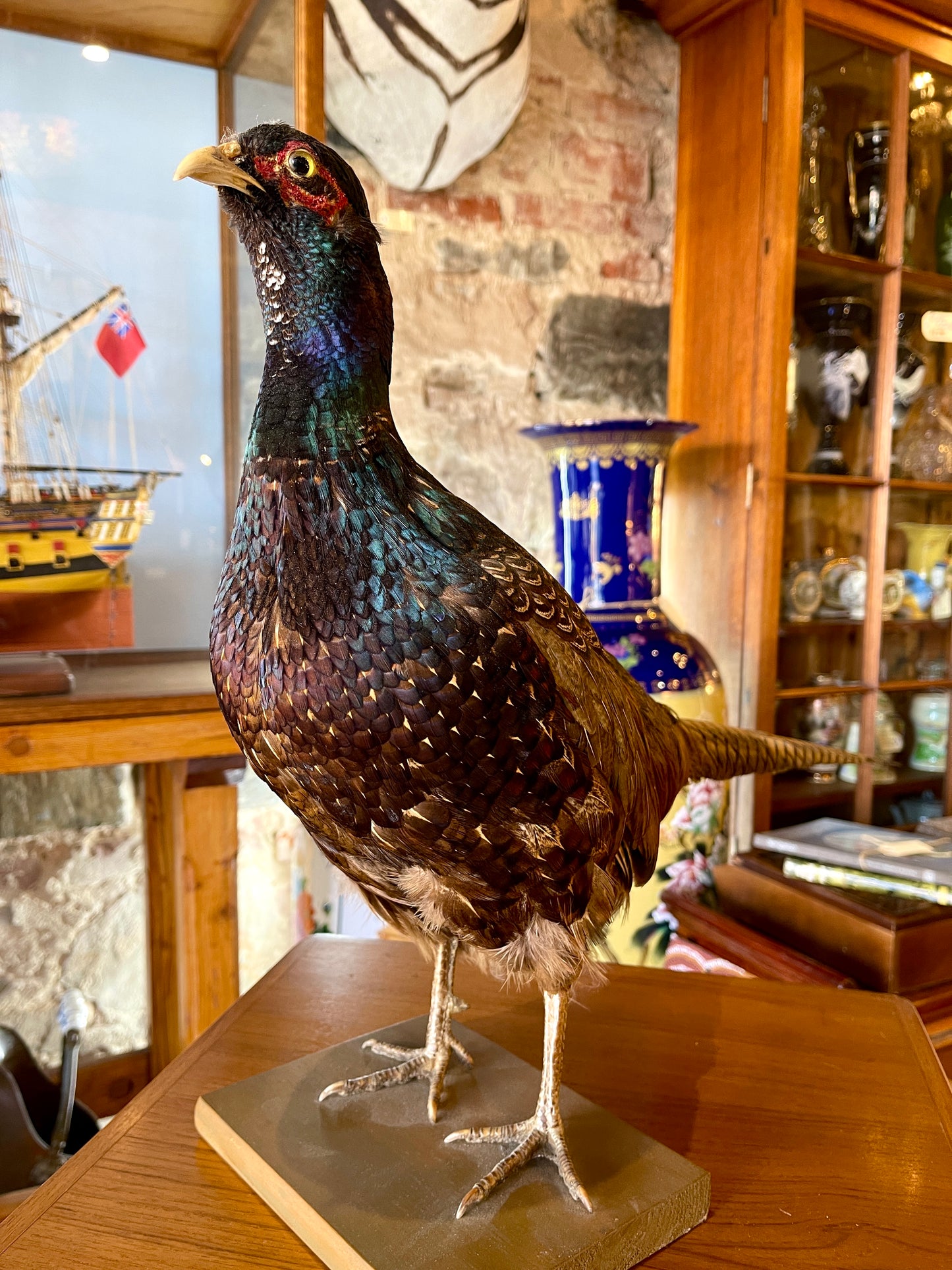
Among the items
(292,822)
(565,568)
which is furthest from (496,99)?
(292,822)

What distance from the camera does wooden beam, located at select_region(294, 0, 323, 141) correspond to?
1.02 metres

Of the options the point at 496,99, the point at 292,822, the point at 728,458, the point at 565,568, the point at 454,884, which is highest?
the point at 496,99

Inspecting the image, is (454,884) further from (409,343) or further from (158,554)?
(409,343)

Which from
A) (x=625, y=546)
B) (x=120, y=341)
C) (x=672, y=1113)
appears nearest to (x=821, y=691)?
(x=625, y=546)

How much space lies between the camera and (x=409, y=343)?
1457 millimetres

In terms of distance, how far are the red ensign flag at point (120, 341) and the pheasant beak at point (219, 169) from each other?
→ 0.63 metres

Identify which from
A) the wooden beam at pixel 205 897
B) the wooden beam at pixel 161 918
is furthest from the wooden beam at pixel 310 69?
the wooden beam at pixel 161 918

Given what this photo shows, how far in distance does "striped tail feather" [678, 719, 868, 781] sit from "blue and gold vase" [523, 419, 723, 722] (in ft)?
1.41

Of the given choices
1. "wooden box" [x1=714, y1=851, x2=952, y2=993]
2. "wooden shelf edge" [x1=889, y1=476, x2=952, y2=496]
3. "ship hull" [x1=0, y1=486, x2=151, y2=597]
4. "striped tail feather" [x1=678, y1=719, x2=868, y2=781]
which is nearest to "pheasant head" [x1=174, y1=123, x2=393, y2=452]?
"striped tail feather" [x1=678, y1=719, x2=868, y2=781]

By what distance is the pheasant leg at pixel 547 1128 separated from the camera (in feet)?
1.90

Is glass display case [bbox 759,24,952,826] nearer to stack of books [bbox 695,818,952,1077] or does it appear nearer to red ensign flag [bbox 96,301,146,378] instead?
stack of books [bbox 695,818,952,1077]

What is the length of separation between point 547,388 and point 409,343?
27 centimetres

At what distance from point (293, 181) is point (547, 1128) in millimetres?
624

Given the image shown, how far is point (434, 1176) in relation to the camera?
1.89 feet
